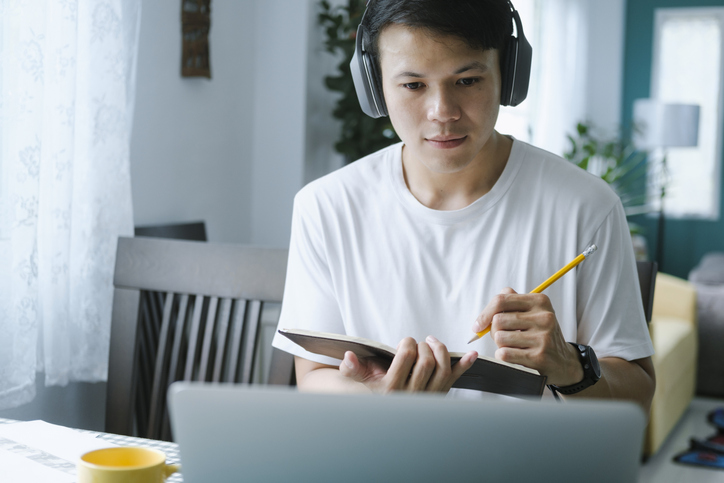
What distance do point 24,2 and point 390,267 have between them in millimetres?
906

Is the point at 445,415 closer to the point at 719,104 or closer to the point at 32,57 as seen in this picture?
the point at 32,57

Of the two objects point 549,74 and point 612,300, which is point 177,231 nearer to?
point 612,300

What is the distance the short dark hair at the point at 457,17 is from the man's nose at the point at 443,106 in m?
0.07

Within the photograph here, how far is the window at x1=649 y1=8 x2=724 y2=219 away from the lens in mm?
5352

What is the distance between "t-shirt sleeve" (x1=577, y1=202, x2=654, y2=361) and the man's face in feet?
0.75

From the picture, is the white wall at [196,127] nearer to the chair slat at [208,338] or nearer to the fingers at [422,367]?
the chair slat at [208,338]

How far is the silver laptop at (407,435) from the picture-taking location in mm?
429

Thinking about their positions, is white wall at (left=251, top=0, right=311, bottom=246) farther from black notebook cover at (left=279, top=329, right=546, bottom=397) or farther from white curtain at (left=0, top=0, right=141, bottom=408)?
black notebook cover at (left=279, top=329, right=546, bottom=397)

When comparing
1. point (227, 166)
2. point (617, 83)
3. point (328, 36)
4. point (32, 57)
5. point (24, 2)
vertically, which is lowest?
point (227, 166)

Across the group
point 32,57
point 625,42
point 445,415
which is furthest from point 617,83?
point 445,415

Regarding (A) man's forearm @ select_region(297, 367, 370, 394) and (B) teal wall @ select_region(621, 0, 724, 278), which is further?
(B) teal wall @ select_region(621, 0, 724, 278)

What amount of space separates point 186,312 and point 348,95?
1.46 m

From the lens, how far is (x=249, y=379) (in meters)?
1.24

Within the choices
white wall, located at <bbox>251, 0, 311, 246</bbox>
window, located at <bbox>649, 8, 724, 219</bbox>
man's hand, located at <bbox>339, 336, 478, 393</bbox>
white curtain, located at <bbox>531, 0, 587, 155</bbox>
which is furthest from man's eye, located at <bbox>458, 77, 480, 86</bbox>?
window, located at <bbox>649, 8, 724, 219</bbox>
